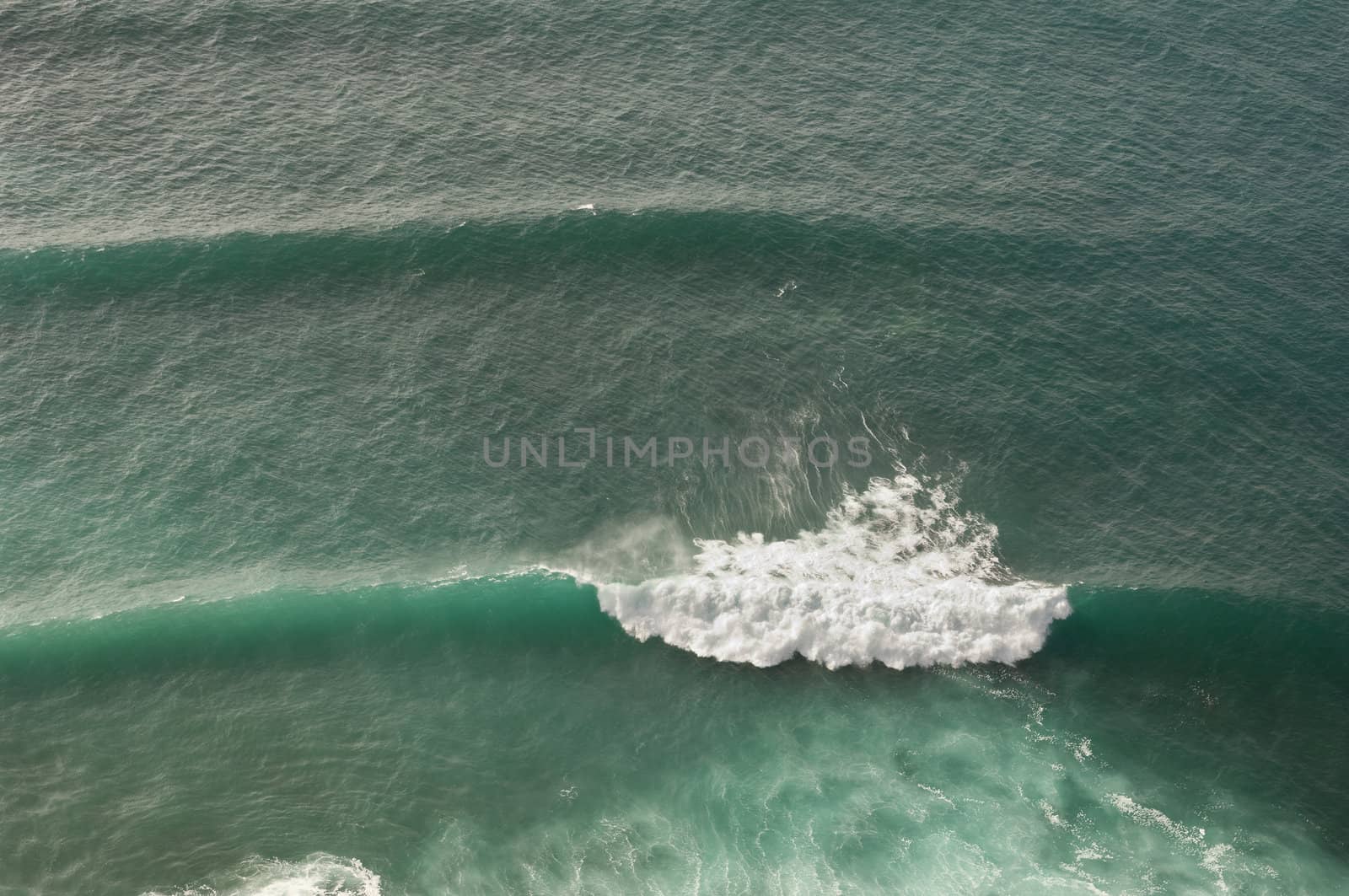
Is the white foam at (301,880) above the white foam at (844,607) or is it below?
below

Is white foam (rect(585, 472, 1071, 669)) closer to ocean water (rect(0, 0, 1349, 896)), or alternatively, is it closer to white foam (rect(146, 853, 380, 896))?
ocean water (rect(0, 0, 1349, 896))

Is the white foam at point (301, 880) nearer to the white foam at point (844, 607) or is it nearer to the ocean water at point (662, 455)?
the ocean water at point (662, 455)

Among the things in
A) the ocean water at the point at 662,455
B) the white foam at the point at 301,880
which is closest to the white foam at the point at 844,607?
the ocean water at the point at 662,455

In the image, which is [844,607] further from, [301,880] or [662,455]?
[301,880]

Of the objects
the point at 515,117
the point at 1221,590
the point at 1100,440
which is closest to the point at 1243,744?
the point at 1221,590

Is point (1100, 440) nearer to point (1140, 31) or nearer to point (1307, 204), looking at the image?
point (1307, 204)

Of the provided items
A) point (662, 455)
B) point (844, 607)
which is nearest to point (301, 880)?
point (844, 607)

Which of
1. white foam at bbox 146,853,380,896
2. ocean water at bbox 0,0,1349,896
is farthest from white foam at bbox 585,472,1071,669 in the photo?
white foam at bbox 146,853,380,896
